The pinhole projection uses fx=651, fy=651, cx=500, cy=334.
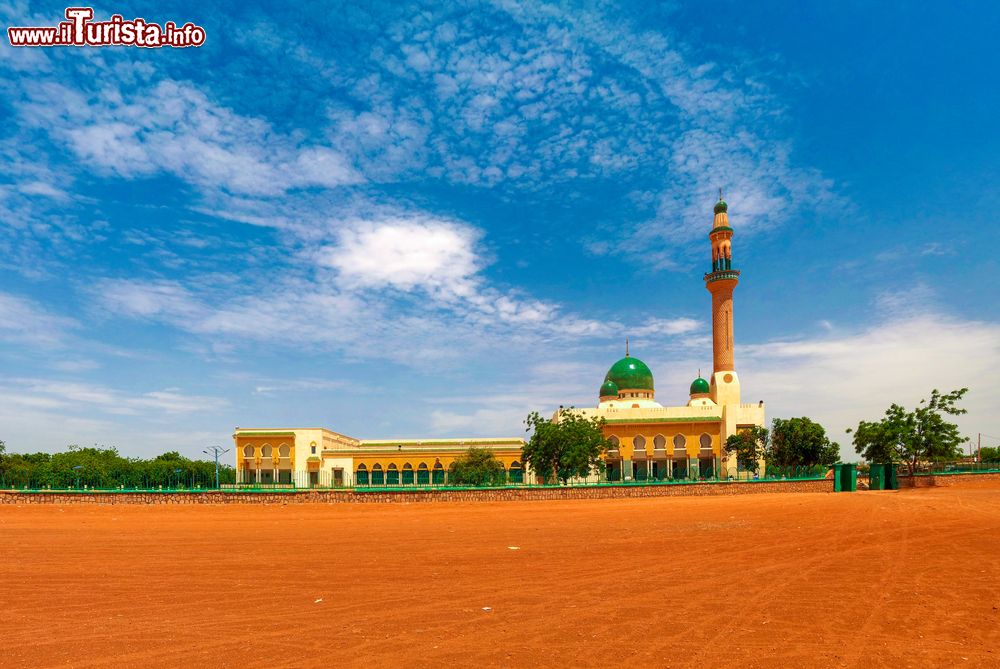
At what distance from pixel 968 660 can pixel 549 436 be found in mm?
37564

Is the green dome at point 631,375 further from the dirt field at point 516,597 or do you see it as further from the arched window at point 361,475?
the dirt field at point 516,597

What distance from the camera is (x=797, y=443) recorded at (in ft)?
162

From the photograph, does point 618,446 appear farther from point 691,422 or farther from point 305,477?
point 305,477

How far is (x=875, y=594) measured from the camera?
902 centimetres

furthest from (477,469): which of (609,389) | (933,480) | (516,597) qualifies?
(516,597)

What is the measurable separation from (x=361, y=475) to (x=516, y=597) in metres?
51.1

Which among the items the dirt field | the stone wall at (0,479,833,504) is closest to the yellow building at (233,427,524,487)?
the stone wall at (0,479,833,504)

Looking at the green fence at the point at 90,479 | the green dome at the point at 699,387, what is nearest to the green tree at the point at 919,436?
the green dome at the point at 699,387

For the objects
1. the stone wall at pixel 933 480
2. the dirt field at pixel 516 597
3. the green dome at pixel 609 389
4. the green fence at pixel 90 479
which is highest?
the green dome at pixel 609 389

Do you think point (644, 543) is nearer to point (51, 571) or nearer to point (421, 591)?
point (421, 591)

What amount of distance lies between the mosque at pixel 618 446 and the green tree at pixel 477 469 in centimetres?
182

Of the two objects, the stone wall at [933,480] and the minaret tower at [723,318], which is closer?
the stone wall at [933,480]

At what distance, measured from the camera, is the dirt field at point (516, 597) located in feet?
22.1

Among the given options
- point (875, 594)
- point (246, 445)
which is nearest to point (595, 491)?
point (875, 594)
